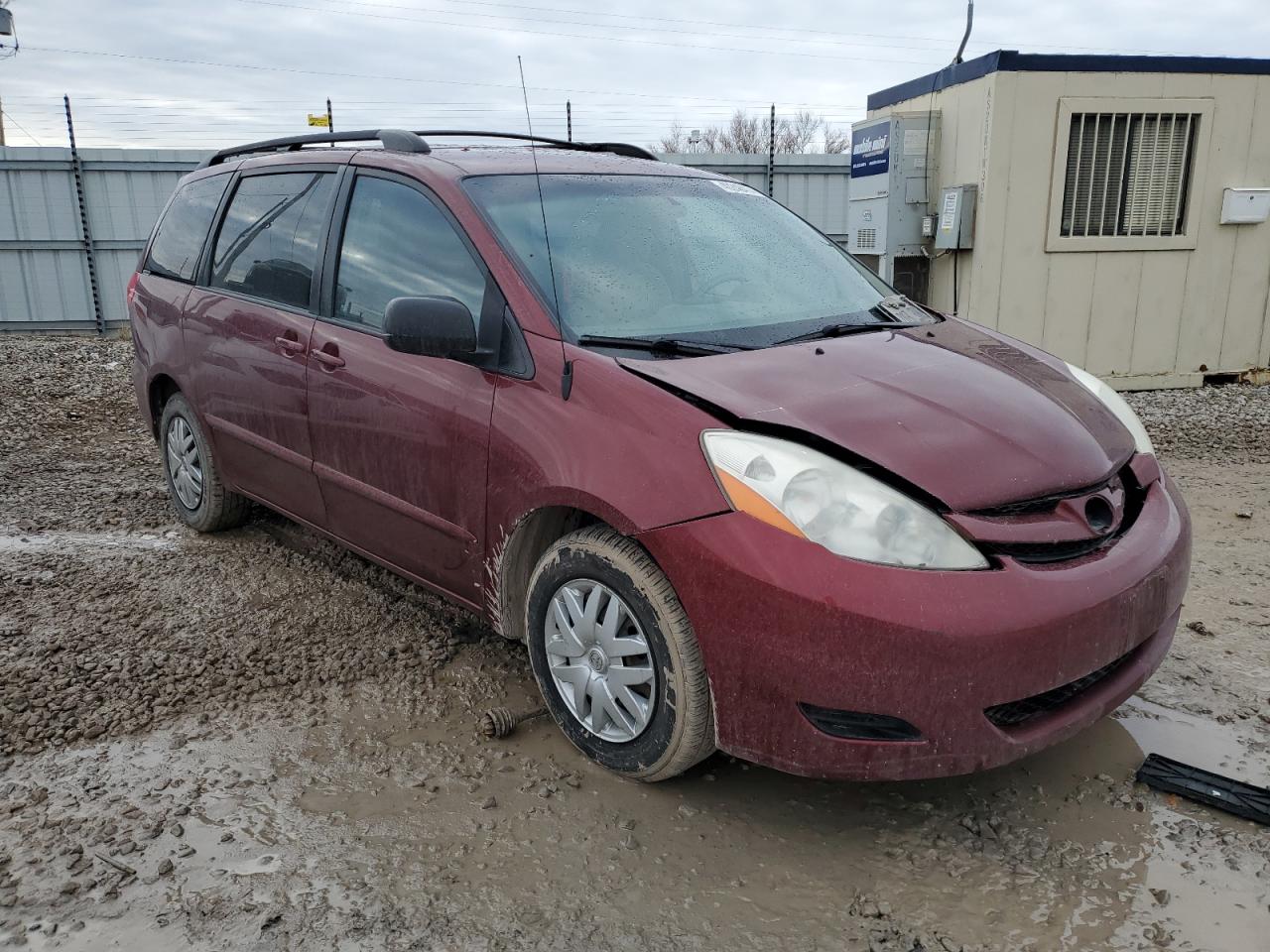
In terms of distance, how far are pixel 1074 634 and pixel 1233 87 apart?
25.0 ft

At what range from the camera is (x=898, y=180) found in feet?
27.4

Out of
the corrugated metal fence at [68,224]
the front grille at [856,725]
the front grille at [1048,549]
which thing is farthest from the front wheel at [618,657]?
the corrugated metal fence at [68,224]

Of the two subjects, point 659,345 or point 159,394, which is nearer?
point 659,345

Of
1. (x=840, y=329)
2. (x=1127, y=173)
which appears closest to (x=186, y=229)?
(x=840, y=329)

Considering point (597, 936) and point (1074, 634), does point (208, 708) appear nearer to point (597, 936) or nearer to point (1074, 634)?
point (597, 936)

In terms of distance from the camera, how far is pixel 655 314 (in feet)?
9.54

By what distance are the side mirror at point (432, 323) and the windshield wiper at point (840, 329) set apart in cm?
90

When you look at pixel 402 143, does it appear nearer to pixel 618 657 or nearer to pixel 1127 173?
pixel 618 657

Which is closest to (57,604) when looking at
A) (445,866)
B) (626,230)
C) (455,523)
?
(455,523)

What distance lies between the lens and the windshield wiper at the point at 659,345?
2707mm

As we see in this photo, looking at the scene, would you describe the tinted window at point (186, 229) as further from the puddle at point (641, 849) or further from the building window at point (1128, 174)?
the building window at point (1128, 174)

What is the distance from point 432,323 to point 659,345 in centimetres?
65

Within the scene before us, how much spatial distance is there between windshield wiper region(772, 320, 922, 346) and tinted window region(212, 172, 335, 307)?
1.82 m

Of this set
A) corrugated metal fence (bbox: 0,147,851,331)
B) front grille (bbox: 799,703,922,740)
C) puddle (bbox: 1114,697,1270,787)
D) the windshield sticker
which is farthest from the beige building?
corrugated metal fence (bbox: 0,147,851,331)
